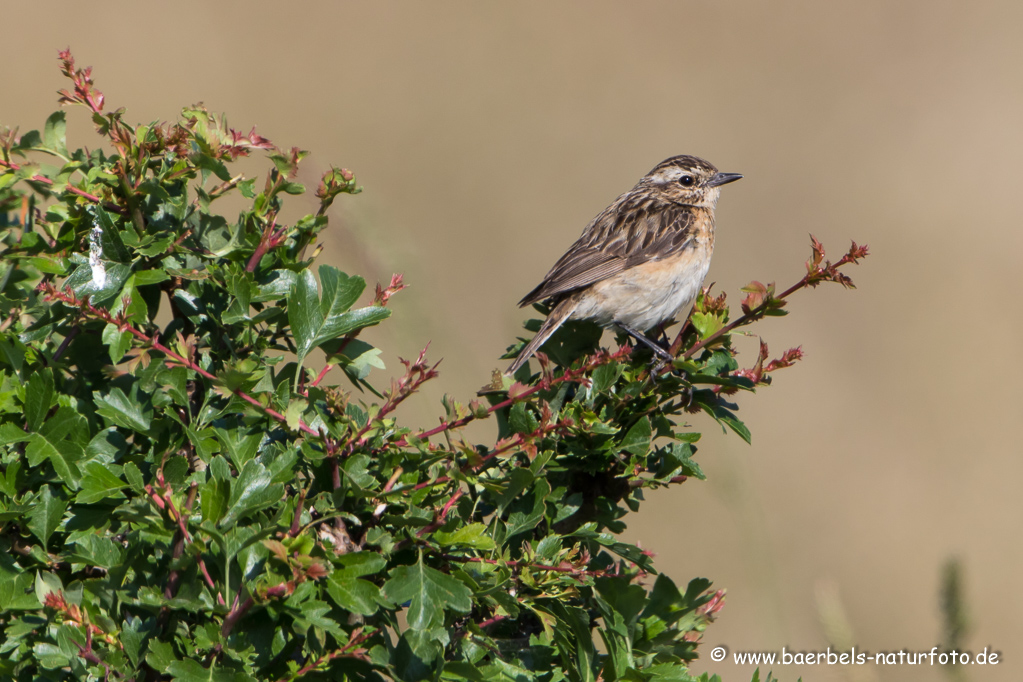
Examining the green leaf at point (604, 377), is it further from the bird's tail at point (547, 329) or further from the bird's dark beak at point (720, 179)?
the bird's dark beak at point (720, 179)

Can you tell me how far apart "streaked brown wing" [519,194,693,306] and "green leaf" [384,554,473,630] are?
11.0 feet

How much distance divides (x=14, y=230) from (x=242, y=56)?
1397cm

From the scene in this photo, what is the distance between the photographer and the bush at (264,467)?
2217 mm

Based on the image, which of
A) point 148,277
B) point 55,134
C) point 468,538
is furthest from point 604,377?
point 55,134

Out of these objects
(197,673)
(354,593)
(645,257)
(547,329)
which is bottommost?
(197,673)

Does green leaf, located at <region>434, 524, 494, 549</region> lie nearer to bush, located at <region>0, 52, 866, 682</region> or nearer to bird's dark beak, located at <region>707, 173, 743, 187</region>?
bush, located at <region>0, 52, 866, 682</region>

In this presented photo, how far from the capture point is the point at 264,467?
2.26 m

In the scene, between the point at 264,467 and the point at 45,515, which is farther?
the point at 45,515

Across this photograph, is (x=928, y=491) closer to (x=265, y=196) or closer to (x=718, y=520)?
(x=718, y=520)

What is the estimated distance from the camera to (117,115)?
253 centimetres

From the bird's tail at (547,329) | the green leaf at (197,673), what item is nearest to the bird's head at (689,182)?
the bird's tail at (547,329)

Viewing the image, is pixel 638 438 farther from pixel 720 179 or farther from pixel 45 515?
pixel 720 179

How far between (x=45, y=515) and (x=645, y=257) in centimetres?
429

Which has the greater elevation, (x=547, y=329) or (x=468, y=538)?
(x=547, y=329)
